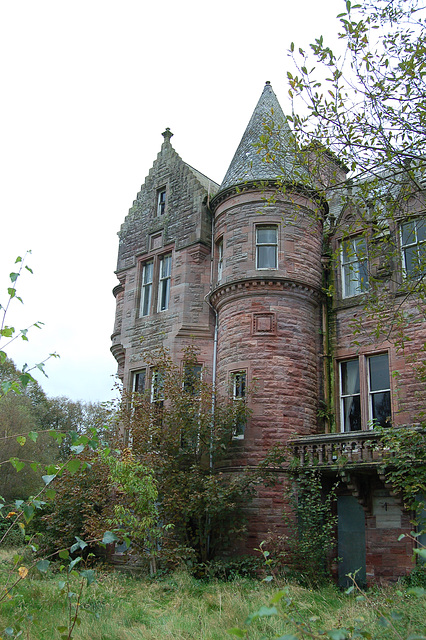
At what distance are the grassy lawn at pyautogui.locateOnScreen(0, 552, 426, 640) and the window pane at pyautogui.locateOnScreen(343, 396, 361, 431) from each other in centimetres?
528

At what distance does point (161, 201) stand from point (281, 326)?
317 inches

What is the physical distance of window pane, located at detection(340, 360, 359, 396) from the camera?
17.2 metres

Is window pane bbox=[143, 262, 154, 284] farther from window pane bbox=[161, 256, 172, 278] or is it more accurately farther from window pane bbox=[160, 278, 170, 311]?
window pane bbox=[160, 278, 170, 311]

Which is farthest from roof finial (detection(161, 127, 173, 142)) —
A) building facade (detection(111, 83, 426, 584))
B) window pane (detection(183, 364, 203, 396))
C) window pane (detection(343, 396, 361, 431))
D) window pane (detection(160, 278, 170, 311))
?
window pane (detection(343, 396, 361, 431))

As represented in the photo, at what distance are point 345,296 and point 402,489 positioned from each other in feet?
21.2

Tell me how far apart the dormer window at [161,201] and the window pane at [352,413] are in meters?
10.00

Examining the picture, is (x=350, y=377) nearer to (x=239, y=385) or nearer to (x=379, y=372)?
(x=379, y=372)

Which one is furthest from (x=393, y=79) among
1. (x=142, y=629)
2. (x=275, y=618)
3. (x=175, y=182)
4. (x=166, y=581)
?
(x=175, y=182)

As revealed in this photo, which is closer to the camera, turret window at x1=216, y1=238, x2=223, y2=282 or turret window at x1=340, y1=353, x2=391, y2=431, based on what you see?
turret window at x1=340, y1=353, x2=391, y2=431

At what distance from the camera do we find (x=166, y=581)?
43.4ft

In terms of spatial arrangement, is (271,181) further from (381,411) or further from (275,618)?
(275,618)

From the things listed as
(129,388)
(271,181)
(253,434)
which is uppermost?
(271,181)

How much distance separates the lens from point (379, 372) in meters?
16.6

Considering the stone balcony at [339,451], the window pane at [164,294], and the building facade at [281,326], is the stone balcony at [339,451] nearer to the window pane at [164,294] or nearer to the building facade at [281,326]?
the building facade at [281,326]
